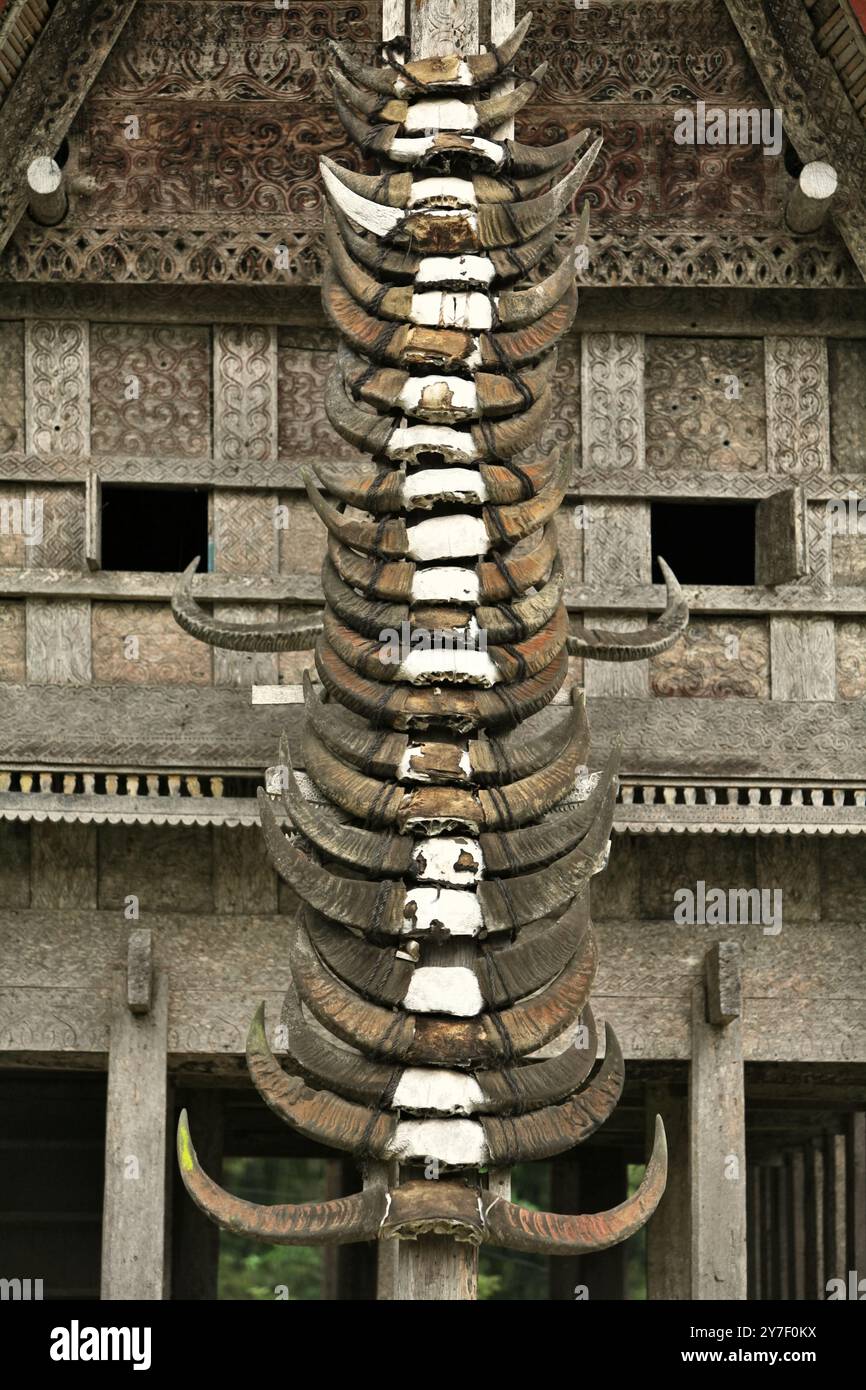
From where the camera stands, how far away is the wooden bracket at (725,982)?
1200 centimetres

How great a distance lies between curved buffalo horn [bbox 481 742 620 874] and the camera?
830 centimetres

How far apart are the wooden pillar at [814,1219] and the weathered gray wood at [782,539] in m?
7.26

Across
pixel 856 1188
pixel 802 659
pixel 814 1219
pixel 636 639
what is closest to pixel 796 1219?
pixel 814 1219

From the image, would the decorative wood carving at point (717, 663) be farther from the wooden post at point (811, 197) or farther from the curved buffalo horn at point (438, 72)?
the curved buffalo horn at point (438, 72)

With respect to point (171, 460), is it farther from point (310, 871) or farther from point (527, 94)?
point (310, 871)

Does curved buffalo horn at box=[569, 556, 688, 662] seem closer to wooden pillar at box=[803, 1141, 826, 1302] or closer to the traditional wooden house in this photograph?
the traditional wooden house

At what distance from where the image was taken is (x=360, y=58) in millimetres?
12844

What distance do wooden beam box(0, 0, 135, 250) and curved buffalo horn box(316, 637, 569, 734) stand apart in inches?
205

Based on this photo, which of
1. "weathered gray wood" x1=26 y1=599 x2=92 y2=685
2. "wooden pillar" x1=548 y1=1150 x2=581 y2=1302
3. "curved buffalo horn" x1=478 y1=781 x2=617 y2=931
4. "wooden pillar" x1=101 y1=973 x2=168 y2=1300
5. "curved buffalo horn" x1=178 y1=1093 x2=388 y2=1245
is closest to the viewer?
"curved buffalo horn" x1=178 y1=1093 x2=388 y2=1245

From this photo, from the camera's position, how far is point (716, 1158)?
39.4 feet

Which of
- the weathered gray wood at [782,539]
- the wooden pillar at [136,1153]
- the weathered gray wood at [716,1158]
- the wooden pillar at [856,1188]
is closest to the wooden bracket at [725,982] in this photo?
the weathered gray wood at [716,1158]

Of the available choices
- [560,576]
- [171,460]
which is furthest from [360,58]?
[560,576]

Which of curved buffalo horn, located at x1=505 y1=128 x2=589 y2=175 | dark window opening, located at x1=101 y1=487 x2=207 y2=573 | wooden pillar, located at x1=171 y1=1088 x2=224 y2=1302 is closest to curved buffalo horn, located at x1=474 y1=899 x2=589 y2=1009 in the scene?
curved buffalo horn, located at x1=505 y1=128 x2=589 y2=175
